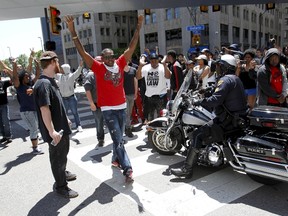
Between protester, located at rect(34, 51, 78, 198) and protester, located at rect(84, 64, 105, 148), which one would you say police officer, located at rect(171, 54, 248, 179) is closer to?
protester, located at rect(34, 51, 78, 198)

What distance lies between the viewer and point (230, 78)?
12.9 feet

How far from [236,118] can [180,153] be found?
5.63 ft

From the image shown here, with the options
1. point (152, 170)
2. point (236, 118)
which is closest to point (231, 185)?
point (236, 118)

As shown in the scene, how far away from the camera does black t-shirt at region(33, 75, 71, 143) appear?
352cm

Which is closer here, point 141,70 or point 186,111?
point 186,111

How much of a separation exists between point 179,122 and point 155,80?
1889mm

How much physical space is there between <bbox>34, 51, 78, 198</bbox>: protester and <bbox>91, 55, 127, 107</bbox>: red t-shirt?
1.95 ft

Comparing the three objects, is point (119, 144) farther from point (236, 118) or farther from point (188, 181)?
point (236, 118)

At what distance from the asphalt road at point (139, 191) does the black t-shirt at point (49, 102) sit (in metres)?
0.96

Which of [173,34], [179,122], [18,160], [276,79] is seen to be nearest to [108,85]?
[179,122]

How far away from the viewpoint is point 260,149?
3.56 meters

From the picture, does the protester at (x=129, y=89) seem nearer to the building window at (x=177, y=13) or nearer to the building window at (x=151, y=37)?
the building window at (x=177, y=13)

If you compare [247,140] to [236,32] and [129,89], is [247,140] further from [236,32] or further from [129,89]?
[236,32]

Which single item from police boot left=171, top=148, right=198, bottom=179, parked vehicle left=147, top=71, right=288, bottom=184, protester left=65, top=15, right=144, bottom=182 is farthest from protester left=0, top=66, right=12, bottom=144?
police boot left=171, top=148, right=198, bottom=179
